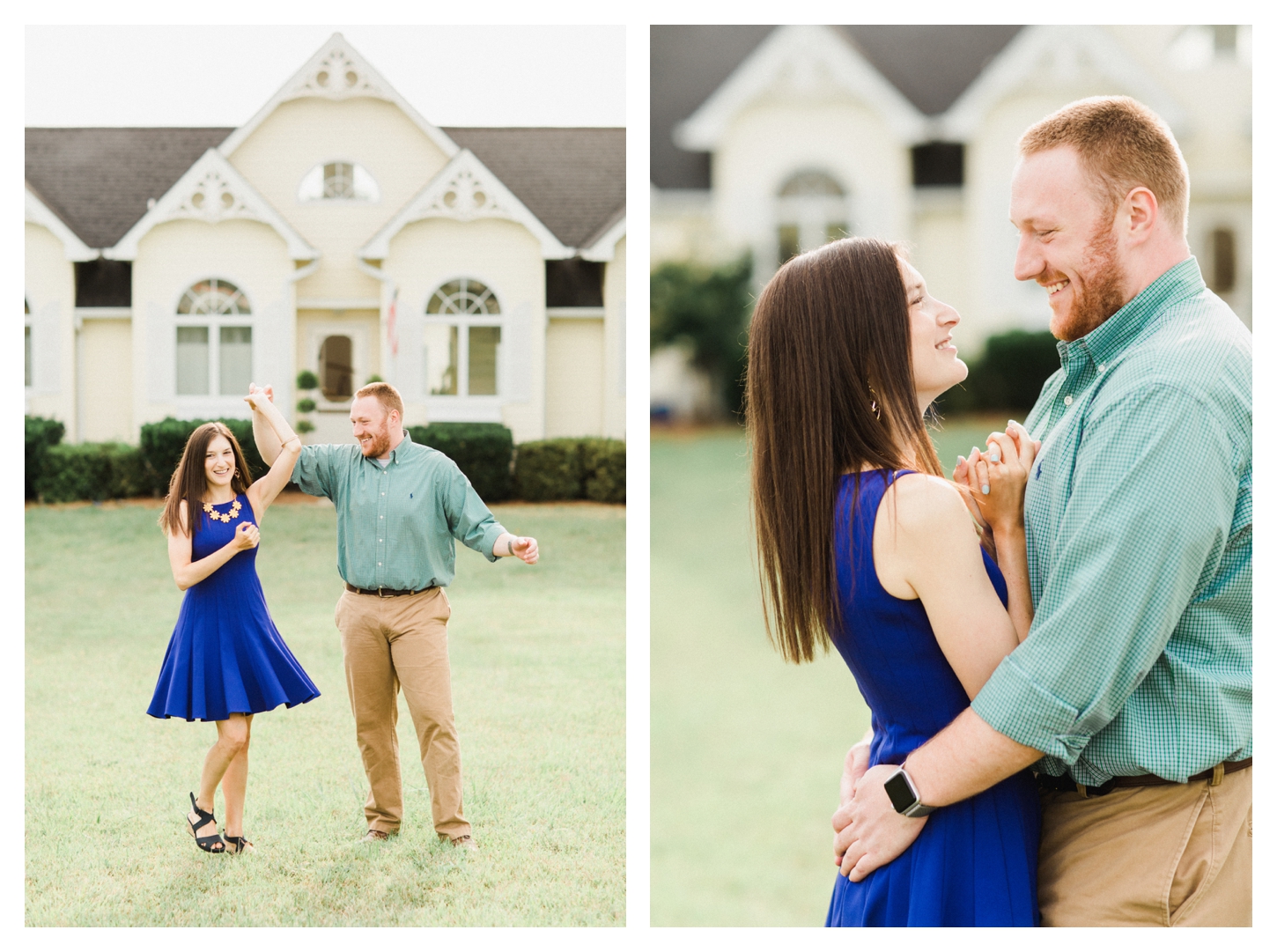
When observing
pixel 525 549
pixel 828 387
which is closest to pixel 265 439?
pixel 525 549

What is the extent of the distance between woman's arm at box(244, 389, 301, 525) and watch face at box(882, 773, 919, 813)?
1631 millimetres

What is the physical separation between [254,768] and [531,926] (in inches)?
31.5

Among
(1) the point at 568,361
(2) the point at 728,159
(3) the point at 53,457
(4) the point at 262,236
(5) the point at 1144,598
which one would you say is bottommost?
(5) the point at 1144,598

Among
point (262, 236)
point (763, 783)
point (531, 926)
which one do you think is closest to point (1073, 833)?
point (531, 926)

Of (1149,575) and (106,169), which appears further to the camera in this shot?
(106,169)

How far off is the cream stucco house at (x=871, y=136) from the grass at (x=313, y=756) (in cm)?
721

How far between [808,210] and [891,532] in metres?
10.6

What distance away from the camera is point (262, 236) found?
2963 millimetres

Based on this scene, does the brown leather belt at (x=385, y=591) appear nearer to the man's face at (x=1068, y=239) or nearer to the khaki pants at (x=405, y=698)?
the khaki pants at (x=405, y=698)

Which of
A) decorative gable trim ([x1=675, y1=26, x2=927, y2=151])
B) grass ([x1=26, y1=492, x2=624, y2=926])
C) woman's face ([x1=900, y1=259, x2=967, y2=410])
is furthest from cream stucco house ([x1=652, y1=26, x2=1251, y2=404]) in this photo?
woman's face ([x1=900, y1=259, x2=967, y2=410])

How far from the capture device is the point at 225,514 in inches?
109

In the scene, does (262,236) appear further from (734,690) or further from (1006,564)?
(734,690)

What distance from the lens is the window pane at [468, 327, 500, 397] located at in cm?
301

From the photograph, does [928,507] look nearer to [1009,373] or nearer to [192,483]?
[192,483]
